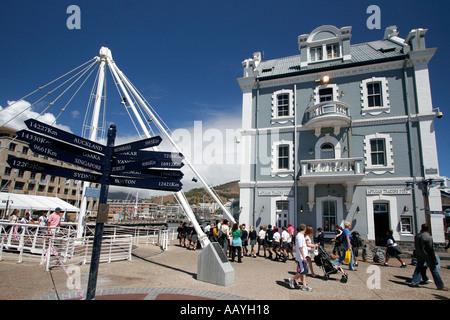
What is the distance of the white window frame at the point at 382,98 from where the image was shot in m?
17.2

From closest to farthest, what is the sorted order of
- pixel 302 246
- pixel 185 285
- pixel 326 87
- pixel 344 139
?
pixel 185 285 < pixel 302 246 < pixel 344 139 < pixel 326 87

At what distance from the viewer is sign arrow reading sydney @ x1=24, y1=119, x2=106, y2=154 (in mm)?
4432

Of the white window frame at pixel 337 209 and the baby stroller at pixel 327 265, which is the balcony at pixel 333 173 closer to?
the white window frame at pixel 337 209

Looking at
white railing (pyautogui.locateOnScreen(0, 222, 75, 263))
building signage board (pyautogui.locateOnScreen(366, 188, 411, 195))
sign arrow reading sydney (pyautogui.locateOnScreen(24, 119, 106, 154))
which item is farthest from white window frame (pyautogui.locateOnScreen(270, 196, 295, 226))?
sign arrow reading sydney (pyautogui.locateOnScreen(24, 119, 106, 154))

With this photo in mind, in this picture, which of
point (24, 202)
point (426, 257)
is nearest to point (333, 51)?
point (426, 257)

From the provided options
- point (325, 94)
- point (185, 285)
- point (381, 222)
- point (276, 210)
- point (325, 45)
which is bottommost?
point (185, 285)

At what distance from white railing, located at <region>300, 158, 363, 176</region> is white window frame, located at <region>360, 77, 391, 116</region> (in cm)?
395

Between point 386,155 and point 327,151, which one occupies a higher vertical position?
point 327,151

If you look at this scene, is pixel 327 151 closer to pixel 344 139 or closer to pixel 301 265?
pixel 344 139

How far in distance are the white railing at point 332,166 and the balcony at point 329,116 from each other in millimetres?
2344

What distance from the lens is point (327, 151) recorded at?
18.0 m

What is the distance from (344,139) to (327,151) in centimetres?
137
